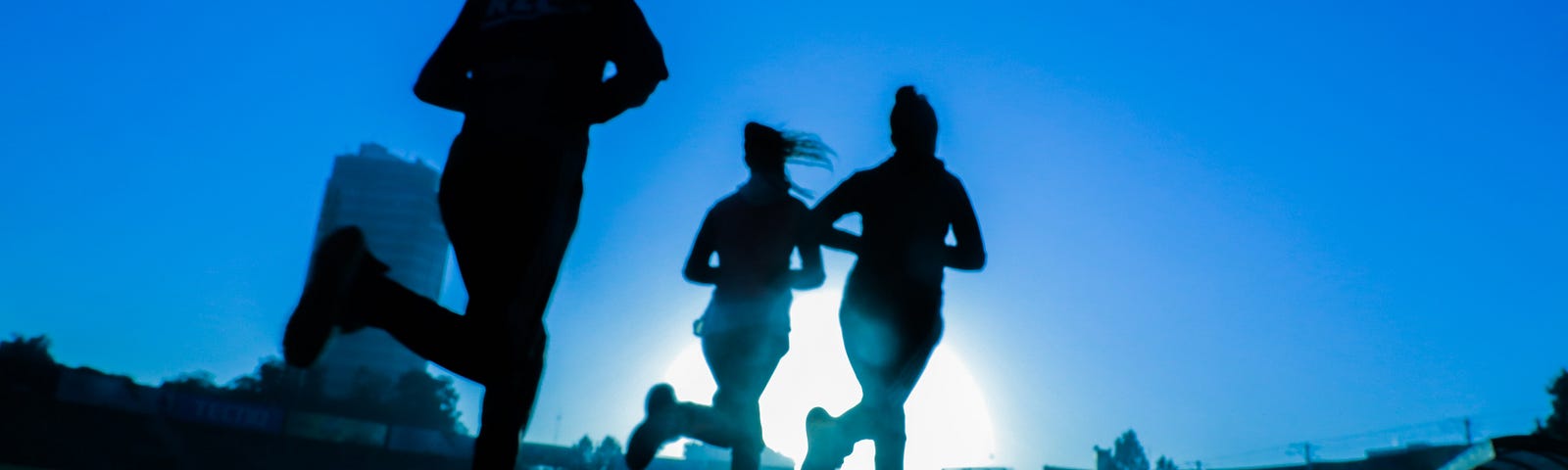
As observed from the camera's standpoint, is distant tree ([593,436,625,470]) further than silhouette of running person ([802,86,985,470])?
Yes

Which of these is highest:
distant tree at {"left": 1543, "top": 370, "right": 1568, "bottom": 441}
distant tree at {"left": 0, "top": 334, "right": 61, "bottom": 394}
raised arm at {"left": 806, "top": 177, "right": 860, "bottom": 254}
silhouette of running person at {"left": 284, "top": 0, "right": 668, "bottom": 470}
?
distant tree at {"left": 1543, "top": 370, "right": 1568, "bottom": 441}

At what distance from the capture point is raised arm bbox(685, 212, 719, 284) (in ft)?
18.0

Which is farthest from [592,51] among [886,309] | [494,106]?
[886,309]

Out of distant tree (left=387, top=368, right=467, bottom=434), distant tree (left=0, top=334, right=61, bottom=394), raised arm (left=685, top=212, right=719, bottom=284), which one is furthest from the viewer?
distant tree (left=387, top=368, right=467, bottom=434)

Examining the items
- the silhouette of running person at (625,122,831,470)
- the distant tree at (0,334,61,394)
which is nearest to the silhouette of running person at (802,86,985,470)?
the silhouette of running person at (625,122,831,470)

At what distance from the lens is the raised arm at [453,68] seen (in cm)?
324

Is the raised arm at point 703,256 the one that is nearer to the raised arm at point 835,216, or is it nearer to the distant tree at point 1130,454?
the raised arm at point 835,216

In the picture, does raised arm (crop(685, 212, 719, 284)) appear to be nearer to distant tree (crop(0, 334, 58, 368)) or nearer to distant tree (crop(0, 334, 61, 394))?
distant tree (crop(0, 334, 61, 394))

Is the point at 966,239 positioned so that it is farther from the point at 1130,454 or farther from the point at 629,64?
the point at 1130,454

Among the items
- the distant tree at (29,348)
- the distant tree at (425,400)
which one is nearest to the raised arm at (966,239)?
the distant tree at (29,348)

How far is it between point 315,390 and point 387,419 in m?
8.38

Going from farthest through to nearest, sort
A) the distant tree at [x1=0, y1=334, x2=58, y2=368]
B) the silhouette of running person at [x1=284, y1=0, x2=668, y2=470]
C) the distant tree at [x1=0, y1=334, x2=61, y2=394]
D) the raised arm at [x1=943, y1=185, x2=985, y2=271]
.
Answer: the distant tree at [x1=0, y1=334, x2=58, y2=368], the distant tree at [x1=0, y1=334, x2=61, y2=394], the raised arm at [x1=943, y1=185, x2=985, y2=271], the silhouette of running person at [x1=284, y1=0, x2=668, y2=470]

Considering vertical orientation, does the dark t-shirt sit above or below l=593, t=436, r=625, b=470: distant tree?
below

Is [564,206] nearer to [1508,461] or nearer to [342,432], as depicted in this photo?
[1508,461]
